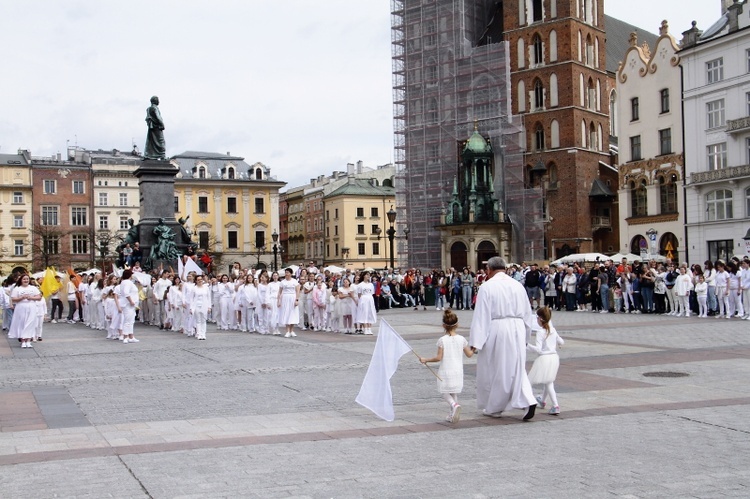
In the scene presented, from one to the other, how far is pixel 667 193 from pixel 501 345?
47573mm

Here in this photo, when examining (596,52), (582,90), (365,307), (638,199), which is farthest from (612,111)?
(365,307)

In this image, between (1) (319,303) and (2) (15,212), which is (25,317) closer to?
(1) (319,303)

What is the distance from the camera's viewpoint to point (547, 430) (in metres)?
9.26

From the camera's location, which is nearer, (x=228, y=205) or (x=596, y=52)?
(x=596, y=52)

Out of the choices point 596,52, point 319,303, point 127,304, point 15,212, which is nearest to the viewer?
point 127,304

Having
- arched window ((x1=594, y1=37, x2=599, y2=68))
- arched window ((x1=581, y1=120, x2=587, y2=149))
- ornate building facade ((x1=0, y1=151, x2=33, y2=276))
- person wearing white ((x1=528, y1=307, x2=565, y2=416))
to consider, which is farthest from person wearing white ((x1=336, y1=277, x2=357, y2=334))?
ornate building facade ((x1=0, y1=151, x2=33, y2=276))

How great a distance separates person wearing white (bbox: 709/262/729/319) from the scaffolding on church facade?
1440 inches

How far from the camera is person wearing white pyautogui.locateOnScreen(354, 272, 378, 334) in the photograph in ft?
79.8

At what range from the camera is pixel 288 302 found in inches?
917

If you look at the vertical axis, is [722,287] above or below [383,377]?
above

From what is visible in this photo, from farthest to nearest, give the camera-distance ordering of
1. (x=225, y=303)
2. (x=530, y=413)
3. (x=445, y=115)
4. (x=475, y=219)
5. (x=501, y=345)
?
(x=445, y=115)
(x=475, y=219)
(x=225, y=303)
(x=501, y=345)
(x=530, y=413)

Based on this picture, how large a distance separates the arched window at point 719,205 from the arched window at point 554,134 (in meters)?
17.7

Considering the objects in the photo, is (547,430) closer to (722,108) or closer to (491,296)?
(491,296)

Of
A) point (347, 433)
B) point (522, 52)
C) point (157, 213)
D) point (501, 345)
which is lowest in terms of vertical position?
point (347, 433)
